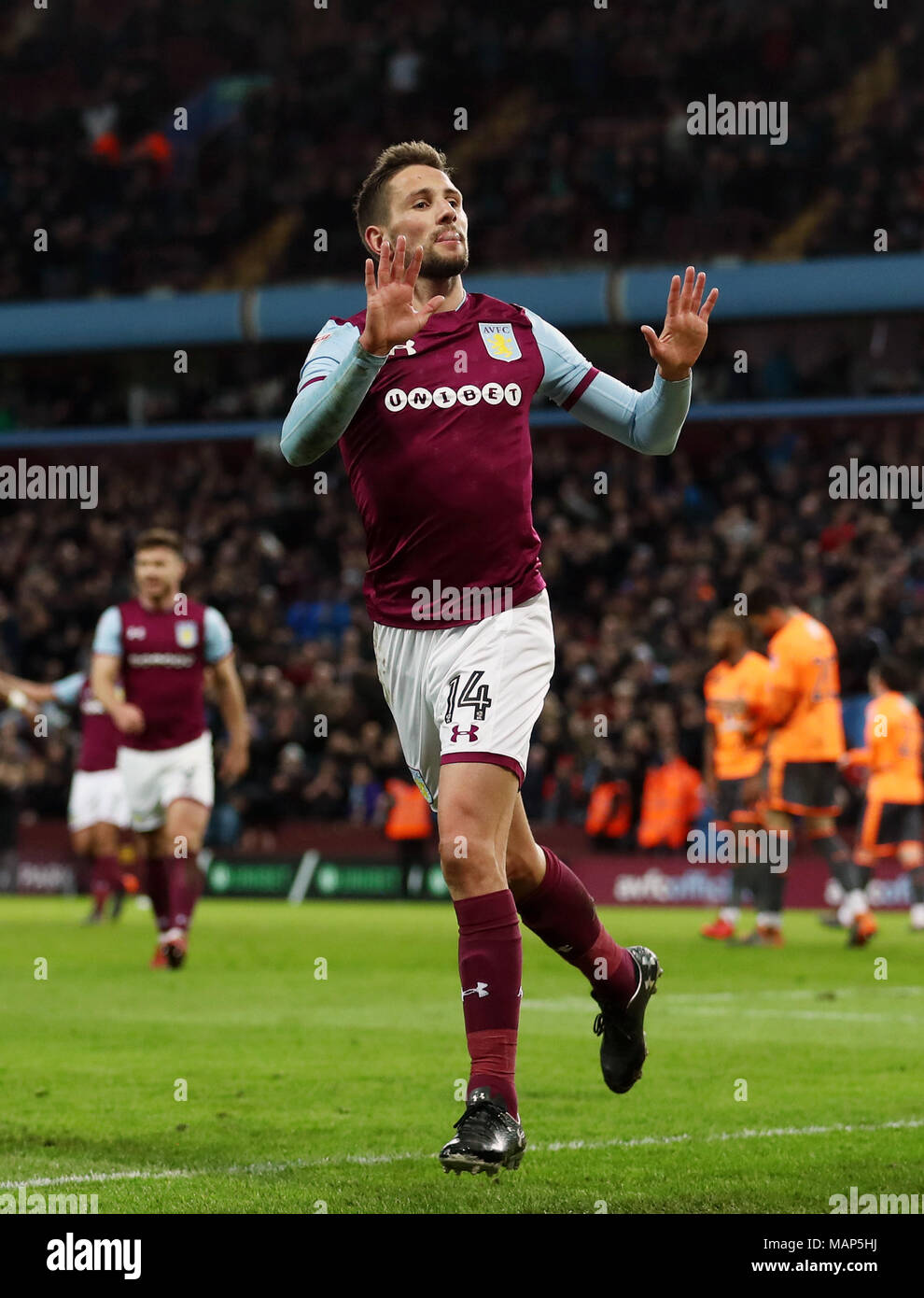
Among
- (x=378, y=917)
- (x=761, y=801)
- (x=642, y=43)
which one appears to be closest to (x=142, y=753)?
(x=761, y=801)

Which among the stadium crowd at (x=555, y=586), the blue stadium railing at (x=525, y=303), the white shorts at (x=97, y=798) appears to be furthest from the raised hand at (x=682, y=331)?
the blue stadium railing at (x=525, y=303)

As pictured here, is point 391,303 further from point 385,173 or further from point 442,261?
point 385,173

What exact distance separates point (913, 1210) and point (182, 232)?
29.9 meters

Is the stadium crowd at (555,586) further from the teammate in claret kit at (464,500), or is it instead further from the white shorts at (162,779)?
the teammate in claret kit at (464,500)

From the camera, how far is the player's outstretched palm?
4.85m

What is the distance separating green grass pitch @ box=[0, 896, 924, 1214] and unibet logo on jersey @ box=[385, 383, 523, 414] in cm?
208

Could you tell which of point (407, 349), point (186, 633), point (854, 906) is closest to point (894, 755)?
point (854, 906)

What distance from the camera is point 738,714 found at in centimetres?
1443

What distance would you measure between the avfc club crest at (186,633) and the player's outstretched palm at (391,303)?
22.7 feet

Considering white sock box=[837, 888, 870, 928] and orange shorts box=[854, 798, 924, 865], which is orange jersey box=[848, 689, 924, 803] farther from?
white sock box=[837, 888, 870, 928]

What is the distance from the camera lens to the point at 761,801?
568 inches

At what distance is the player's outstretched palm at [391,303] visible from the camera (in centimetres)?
485

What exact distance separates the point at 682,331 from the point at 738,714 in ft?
30.4

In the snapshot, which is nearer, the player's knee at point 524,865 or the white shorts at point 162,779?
the player's knee at point 524,865
